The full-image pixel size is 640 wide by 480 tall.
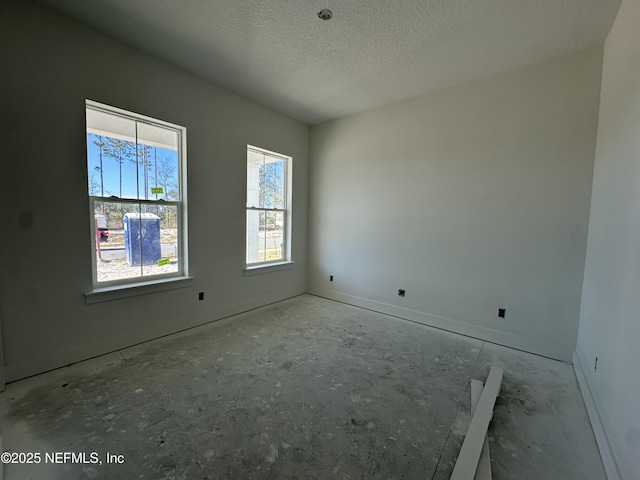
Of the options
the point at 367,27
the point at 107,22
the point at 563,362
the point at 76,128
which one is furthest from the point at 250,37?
the point at 563,362

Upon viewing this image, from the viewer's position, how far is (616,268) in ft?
5.59

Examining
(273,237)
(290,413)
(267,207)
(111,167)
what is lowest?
(290,413)

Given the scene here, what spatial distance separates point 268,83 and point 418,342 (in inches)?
135

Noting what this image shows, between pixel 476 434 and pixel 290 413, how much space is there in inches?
44.9

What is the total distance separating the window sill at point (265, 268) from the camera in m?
3.79

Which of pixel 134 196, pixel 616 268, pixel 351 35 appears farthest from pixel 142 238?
pixel 616 268

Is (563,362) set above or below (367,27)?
below

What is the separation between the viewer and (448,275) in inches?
131

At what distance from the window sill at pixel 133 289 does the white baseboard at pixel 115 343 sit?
0.38 m

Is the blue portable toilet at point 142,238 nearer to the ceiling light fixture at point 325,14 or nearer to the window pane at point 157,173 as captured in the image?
the window pane at point 157,173

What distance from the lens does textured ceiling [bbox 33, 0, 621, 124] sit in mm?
2029

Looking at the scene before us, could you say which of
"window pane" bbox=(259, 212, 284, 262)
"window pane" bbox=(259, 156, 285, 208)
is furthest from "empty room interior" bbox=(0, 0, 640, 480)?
"window pane" bbox=(259, 212, 284, 262)

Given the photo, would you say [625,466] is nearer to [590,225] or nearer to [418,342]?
[418,342]

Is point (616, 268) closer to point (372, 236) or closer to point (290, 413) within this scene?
point (290, 413)
